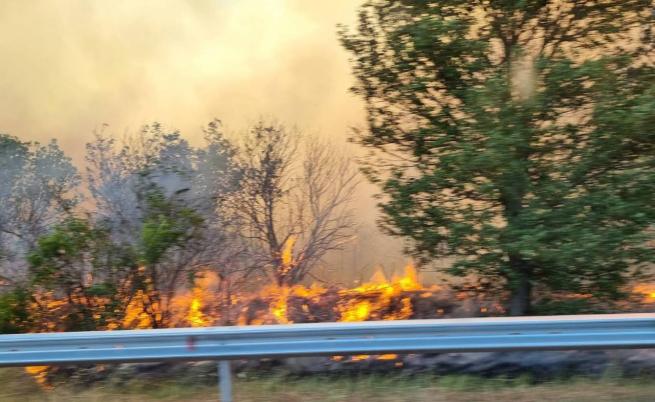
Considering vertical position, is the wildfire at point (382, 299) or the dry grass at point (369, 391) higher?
the wildfire at point (382, 299)

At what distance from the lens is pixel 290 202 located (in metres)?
10.5

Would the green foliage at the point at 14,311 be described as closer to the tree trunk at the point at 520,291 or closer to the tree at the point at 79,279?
the tree at the point at 79,279

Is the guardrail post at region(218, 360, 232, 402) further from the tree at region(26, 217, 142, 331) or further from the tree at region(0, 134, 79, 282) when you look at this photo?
the tree at region(0, 134, 79, 282)

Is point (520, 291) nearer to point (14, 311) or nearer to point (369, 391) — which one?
point (369, 391)

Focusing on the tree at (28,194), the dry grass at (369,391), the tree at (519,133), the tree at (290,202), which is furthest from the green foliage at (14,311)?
the tree at (519,133)

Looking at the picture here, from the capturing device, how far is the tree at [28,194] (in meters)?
9.09

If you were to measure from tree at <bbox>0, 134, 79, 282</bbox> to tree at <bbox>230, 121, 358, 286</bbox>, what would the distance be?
296 centimetres

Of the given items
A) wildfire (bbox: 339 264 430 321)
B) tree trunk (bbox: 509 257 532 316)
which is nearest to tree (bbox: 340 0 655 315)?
tree trunk (bbox: 509 257 532 316)

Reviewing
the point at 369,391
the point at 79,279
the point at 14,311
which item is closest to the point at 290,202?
the point at 79,279

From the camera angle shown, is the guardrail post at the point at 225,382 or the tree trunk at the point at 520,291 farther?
the tree trunk at the point at 520,291

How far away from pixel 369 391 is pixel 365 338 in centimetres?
74

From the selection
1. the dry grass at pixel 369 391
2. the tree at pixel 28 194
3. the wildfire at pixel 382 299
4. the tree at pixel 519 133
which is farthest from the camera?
the wildfire at pixel 382 299

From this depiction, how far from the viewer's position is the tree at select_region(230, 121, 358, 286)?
10023 mm

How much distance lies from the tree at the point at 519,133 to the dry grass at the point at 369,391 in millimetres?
2261
